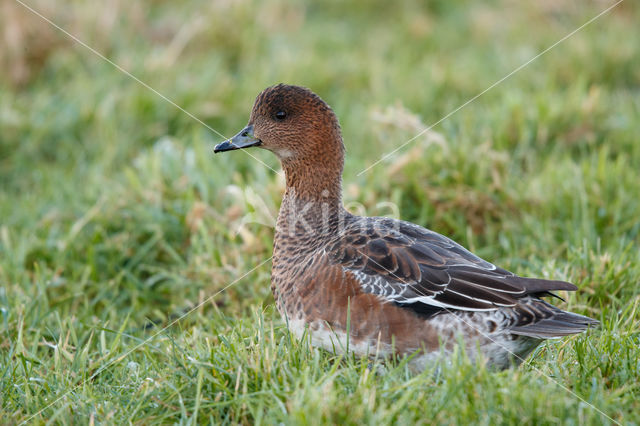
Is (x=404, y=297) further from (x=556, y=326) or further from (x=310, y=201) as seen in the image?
(x=310, y=201)

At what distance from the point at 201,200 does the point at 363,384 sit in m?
2.40

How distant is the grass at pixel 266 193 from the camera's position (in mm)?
2654

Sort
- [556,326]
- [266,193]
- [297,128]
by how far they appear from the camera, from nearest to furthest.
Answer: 1. [556,326]
2. [297,128]
3. [266,193]

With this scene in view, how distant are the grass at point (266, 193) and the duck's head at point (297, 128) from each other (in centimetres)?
78

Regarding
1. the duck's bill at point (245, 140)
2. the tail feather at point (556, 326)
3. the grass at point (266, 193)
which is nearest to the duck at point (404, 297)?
the tail feather at point (556, 326)

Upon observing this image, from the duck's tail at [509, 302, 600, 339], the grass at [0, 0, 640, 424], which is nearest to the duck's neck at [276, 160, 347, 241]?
the grass at [0, 0, 640, 424]

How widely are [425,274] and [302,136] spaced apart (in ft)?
3.04

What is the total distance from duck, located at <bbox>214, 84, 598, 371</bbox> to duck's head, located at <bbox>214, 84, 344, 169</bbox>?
1.02 ft

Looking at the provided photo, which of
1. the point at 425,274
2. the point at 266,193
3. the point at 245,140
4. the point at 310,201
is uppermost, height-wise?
the point at 245,140

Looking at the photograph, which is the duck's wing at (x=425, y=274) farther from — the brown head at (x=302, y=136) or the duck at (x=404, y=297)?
the brown head at (x=302, y=136)

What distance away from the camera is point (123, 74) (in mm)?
6340

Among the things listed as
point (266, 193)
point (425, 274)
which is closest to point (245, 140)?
point (266, 193)

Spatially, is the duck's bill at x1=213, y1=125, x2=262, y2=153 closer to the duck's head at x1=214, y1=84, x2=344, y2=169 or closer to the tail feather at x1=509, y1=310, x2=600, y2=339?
the duck's head at x1=214, y1=84, x2=344, y2=169

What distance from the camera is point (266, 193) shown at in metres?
4.45
